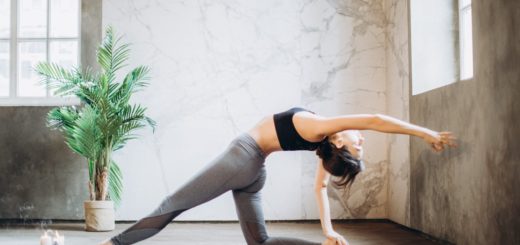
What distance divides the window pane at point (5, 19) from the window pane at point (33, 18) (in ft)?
0.39

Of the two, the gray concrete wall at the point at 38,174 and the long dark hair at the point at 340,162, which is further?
the gray concrete wall at the point at 38,174

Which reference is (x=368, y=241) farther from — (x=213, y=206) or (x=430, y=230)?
(x=213, y=206)

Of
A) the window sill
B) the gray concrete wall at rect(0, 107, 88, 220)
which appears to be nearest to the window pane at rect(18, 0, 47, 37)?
the window sill

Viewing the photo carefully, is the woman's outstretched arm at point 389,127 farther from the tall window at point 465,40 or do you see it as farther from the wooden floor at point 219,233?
the tall window at point 465,40

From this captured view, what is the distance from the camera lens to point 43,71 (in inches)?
201

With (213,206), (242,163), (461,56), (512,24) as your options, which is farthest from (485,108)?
(213,206)

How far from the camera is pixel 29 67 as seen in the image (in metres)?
5.98

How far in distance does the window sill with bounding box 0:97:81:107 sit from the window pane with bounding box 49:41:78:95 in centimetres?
11

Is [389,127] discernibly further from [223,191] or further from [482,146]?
[482,146]

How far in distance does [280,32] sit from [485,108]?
264cm

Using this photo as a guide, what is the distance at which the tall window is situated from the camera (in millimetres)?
4578

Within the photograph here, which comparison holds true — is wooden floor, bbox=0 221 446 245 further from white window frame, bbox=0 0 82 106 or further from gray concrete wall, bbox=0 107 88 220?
white window frame, bbox=0 0 82 106

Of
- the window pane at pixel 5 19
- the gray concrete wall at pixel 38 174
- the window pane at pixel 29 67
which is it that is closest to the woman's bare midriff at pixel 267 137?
the gray concrete wall at pixel 38 174

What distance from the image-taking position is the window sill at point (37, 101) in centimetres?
588
